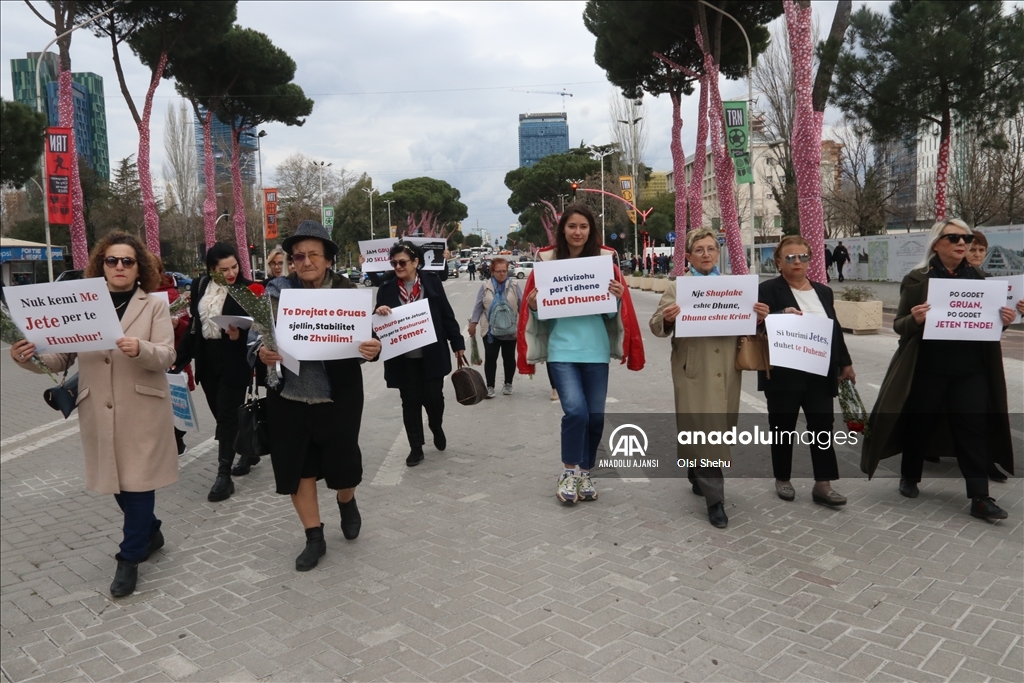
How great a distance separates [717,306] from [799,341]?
535 mm

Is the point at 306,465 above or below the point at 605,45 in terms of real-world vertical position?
below

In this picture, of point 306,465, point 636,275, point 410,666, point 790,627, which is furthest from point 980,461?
point 636,275

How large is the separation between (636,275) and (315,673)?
40138 mm

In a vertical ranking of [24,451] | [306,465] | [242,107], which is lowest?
[24,451]

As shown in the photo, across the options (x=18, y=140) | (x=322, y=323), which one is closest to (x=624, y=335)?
(x=322, y=323)

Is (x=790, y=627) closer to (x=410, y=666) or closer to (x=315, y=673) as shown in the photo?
(x=410, y=666)

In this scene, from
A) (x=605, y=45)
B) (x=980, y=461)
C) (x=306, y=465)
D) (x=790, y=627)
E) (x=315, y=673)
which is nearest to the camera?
(x=315, y=673)

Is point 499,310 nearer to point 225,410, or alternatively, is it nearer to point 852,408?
point 225,410

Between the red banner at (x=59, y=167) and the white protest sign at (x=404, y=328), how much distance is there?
22.2m

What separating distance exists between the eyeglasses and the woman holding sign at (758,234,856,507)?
3.60 meters

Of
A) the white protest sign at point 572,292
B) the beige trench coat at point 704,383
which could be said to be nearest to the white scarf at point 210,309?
the white protest sign at point 572,292

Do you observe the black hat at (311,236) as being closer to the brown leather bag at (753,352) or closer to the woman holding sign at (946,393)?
the brown leather bag at (753,352)

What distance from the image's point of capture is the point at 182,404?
4.97 meters

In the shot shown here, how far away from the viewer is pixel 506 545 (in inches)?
174
